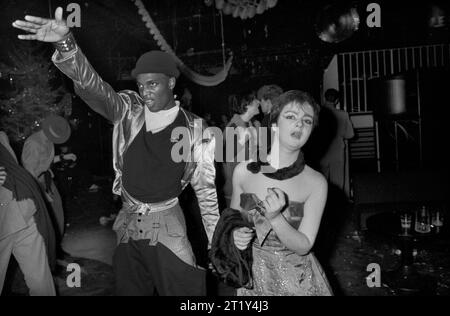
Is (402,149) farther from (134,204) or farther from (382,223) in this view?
(134,204)

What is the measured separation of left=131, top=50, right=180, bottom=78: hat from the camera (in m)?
2.00

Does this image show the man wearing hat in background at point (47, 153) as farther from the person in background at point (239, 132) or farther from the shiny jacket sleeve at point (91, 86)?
the person in background at point (239, 132)

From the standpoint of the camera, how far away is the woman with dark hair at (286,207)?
158 centimetres

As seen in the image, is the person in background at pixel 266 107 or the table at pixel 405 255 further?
the table at pixel 405 255

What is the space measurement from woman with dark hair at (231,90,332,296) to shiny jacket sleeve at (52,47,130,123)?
674 mm

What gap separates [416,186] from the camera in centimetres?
359

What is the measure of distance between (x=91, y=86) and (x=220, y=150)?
823 mm

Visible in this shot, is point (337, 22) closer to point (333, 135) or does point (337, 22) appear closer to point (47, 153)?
point (333, 135)

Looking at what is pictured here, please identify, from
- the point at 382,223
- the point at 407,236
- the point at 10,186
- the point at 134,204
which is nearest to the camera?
the point at 134,204

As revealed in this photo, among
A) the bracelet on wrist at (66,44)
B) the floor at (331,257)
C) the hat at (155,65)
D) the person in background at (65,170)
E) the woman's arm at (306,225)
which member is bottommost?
the floor at (331,257)

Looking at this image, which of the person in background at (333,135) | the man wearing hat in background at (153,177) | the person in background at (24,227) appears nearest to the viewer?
the man wearing hat in background at (153,177)

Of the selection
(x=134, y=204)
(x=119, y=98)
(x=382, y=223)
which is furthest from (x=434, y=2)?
(x=134, y=204)

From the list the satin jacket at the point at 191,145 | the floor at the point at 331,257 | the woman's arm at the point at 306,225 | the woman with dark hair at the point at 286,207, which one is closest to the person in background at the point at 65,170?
the floor at the point at 331,257

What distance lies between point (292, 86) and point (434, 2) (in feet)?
3.19
